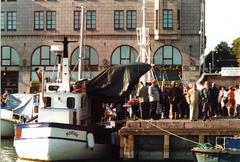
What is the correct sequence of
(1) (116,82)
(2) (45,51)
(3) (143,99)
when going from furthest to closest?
(2) (45,51), (1) (116,82), (3) (143,99)

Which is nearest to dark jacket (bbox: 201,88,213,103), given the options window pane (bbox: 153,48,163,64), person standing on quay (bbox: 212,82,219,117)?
person standing on quay (bbox: 212,82,219,117)

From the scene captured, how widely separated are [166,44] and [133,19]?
4.17 metres

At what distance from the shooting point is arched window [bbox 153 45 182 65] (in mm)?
63750

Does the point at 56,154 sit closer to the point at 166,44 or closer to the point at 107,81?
the point at 107,81

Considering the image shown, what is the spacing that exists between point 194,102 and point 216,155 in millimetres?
4401

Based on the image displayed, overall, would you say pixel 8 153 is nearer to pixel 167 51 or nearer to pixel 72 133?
pixel 72 133

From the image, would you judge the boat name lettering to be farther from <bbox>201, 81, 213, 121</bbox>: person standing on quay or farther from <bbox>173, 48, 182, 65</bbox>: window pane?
<bbox>173, 48, 182, 65</bbox>: window pane

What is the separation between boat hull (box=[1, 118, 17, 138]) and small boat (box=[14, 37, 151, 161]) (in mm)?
13543

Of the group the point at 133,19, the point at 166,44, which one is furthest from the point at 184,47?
the point at 133,19

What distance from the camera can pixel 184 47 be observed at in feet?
211

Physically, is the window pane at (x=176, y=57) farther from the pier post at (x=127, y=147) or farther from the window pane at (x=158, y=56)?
the pier post at (x=127, y=147)

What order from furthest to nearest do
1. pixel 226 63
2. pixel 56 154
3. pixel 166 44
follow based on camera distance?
pixel 226 63, pixel 166 44, pixel 56 154

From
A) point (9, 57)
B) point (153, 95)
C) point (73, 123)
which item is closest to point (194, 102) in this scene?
point (153, 95)

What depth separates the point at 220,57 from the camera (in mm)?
105000
